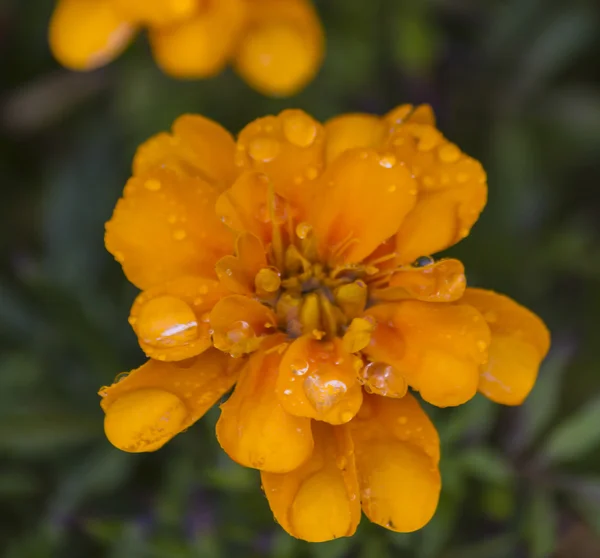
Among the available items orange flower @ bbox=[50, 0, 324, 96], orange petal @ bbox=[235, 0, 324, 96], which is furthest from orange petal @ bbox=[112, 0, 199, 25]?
orange petal @ bbox=[235, 0, 324, 96]

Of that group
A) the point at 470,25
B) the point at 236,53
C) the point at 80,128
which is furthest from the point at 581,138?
the point at 80,128

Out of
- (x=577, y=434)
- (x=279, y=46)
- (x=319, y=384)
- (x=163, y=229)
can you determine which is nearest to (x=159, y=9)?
(x=279, y=46)

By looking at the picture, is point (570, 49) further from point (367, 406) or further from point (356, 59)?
point (367, 406)

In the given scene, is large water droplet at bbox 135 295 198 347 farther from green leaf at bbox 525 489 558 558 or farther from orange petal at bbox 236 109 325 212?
green leaf at bbox 525 489 558 558

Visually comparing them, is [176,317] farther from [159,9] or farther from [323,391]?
[159,9]

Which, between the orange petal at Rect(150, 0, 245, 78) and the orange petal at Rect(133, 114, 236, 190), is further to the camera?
the orange petal at Rect(150, 0, 245, 78)

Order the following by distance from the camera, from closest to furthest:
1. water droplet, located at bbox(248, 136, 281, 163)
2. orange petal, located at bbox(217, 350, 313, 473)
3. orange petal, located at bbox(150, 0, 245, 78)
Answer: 1. orange petal, located at bbox(217, 350, 313, 473)
2. water droplet, located at bbox(248, 136, 281, 163)
3. orange petal, located at bbox(150, 0, 245, 78)
